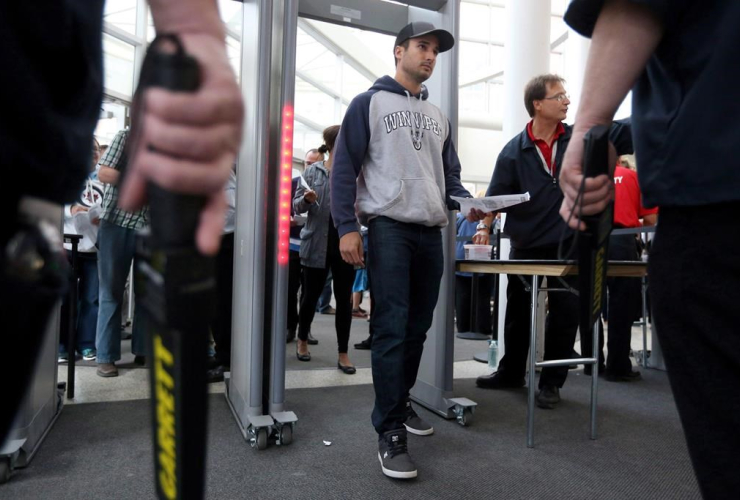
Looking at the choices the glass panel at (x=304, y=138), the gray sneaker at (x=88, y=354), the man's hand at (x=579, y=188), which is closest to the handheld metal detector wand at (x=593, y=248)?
the man's hand at (x=579, y=188)

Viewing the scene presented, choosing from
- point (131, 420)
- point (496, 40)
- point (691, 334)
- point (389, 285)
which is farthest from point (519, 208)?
point (496, 40)

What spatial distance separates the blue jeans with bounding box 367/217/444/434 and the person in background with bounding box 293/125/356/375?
3.98 feet

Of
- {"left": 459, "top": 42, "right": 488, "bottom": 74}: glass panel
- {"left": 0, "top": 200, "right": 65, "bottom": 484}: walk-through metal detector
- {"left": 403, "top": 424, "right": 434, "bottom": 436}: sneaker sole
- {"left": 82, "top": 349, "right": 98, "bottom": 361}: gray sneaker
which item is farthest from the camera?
{"left": 459, "top": 42, "right": 488, "bottom": 74}: glass panel

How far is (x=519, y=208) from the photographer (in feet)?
9.04

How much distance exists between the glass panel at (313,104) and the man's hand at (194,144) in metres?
9.84

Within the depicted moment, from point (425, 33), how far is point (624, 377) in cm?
253

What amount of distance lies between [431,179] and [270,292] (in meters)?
0.76

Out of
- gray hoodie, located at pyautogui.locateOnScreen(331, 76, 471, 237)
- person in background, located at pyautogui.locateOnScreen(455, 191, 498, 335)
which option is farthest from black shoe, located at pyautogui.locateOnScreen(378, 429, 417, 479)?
person in background, located at pyautogui.locateOnScreen(455, 191, 498, 335)

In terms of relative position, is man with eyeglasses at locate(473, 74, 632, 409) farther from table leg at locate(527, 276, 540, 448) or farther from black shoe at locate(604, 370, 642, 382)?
black shoe at locate(604, 370, 642, 382)

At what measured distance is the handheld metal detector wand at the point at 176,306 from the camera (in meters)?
0.29

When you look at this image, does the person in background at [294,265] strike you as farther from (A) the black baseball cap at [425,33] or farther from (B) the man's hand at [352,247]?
(B) the man's hand at [352,247]

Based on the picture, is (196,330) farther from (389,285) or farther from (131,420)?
(131,420)

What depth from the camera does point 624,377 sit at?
11.4 feet

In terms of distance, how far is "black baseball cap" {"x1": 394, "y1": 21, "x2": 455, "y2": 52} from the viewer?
209cm
